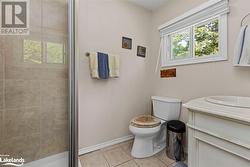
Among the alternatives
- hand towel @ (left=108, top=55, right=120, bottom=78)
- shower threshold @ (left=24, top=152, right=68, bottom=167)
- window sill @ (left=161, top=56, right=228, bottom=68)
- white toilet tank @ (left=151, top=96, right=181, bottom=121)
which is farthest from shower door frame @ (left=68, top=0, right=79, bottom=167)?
window sill @ (left=161, top=56, right=228, bottom=68)

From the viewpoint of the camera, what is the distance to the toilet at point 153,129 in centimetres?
155

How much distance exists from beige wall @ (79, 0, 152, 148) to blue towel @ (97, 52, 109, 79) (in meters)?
0.12

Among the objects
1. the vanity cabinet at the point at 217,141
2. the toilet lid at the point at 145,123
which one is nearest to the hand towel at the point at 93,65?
the toilet lid at the point at 145,123

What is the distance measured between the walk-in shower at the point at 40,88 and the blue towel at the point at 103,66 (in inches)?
18.9

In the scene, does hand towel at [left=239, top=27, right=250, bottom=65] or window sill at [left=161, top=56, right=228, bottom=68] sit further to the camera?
window sill at [left=161, top=56, right=228, bottom=68]

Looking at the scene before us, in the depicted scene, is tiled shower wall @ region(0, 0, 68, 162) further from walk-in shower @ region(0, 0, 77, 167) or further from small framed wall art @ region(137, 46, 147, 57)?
small framed wall art @ region(137, 46, 147, 57)

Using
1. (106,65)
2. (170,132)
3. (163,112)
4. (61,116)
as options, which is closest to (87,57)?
(106,65)

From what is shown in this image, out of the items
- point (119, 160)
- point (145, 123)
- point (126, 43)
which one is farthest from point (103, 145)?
point (126, 43)

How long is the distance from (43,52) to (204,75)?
1680mm

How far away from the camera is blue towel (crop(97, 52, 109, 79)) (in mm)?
1675

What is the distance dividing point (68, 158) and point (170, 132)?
1.15 meters

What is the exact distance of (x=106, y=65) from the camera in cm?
172

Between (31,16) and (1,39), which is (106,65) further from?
(1,39)

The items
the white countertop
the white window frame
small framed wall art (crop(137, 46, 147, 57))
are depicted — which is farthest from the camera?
small framed wall art (crop(137, 46, 147, 57))
